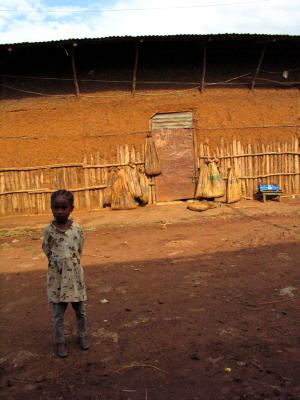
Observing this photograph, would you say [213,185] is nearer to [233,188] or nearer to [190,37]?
[233,188]

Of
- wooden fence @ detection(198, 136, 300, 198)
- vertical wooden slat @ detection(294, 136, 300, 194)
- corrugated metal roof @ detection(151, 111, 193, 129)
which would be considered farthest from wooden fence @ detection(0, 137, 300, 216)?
vertical wooden slat @ detection(294, 136, 300, 194)

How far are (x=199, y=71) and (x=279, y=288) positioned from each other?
7.90 meters

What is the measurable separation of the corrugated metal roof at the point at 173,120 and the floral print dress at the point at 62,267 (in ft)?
26.0

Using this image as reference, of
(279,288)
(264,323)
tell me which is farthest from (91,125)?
(264,323)

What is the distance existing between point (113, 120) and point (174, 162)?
6.66ft

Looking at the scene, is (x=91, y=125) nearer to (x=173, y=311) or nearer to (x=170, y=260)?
(x=170, y=260)

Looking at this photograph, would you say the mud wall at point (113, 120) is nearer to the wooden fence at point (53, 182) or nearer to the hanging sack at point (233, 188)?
the wooden fence at point (53, 182)

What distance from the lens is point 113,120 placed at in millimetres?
10711

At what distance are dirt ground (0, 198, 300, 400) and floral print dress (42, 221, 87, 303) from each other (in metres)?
0.51

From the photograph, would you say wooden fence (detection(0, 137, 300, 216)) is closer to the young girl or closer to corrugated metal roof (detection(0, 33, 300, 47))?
corrugated metal roof (detection(0, 33, 300, 47))

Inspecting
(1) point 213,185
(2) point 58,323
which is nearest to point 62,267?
(2) point 58,323

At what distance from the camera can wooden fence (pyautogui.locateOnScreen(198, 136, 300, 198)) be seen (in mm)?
11156

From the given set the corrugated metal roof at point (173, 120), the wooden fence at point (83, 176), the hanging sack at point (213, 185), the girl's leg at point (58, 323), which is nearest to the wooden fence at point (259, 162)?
the wooden fence at point (83, 176)

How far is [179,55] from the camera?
1093 centimetres
